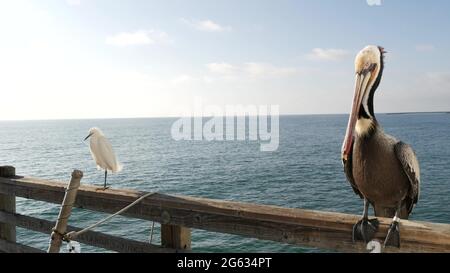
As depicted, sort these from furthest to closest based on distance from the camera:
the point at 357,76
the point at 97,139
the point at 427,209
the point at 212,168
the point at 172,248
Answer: the point at 212,168, the point at 427,209, the point at 97,139, the point at 172,248, the point at 357,76

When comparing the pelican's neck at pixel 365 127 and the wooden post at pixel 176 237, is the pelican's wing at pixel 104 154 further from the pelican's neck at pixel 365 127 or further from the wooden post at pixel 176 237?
the pelican's neck at pixel 365 127

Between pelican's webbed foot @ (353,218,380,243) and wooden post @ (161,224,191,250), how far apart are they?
1.33 metres

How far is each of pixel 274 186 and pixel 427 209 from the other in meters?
10.6

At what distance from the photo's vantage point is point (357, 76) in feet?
9.05

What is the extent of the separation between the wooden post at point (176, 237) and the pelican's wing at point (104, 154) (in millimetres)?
5088

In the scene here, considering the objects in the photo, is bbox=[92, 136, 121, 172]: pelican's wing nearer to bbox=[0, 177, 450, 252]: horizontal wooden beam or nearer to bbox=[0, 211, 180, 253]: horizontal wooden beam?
bbox=[0, 211, 180, 253]: horizontal wooden beam

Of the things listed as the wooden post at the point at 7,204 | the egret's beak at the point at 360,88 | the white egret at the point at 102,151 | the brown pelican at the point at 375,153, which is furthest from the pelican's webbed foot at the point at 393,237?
the white egret at the point at 102,151

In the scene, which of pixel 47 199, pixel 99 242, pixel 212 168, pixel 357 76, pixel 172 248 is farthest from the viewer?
pixel 212 168

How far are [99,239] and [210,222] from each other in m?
1.12

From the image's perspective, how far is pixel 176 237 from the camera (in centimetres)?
302

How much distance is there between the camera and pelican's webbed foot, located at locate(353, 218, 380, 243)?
2.27m

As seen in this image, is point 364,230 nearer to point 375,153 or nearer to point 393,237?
point 393,237
